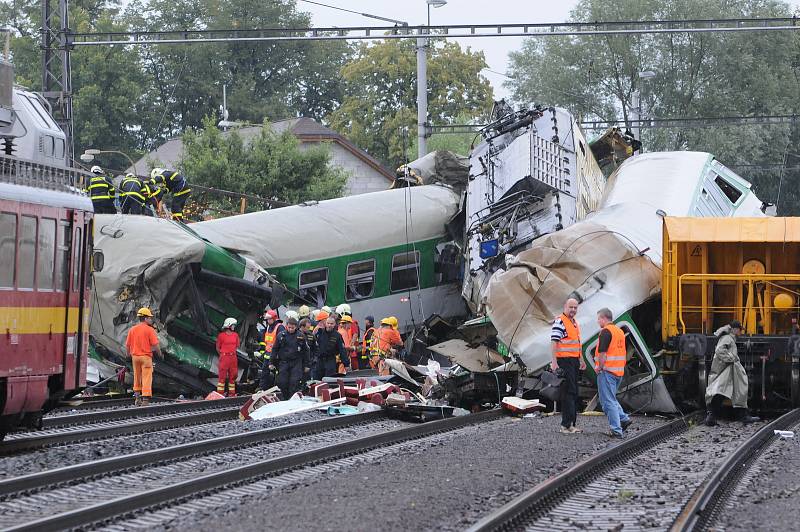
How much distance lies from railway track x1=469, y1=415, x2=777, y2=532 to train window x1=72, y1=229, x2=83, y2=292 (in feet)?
18.2

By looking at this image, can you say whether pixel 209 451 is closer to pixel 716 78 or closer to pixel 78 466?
pixel 78 466

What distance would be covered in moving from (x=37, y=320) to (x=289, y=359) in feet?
24.7

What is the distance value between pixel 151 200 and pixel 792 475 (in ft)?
49.5

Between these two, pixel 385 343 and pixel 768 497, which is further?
pixel 385 343

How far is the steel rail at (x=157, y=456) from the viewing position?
10.7 m

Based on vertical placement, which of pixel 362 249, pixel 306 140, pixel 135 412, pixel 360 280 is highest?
pixel 306 140

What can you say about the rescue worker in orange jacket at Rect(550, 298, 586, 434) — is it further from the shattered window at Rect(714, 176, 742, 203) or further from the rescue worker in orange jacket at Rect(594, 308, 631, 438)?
the shattered window at Rect(714, 176, 742, 203)

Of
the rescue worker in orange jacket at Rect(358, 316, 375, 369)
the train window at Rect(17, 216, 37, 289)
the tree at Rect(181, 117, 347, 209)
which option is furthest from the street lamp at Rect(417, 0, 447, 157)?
the train window at Rect(17, 216, 37, 289)

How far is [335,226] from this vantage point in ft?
83.3

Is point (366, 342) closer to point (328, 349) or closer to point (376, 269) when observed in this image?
point (376, 269)

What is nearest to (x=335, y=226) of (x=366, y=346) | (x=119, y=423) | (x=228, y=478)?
(x=366, y=346)

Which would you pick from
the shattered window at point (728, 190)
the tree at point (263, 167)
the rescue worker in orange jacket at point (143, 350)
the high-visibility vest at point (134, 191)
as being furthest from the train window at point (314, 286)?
Result: the tree at point (263, 167)

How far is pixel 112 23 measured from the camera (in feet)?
247

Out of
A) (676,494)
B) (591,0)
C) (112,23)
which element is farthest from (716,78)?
(676,494)
